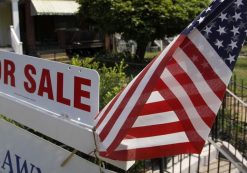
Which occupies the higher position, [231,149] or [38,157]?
[38,157]

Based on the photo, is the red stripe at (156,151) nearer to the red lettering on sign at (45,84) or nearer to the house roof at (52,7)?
the red lettering on sign at (45,84)

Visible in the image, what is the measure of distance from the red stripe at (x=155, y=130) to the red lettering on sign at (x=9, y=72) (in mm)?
1257

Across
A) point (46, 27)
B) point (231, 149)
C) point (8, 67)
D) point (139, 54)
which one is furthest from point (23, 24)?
point (8, 67)

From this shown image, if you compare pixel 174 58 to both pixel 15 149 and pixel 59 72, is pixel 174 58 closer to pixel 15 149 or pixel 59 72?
pixel 59 72

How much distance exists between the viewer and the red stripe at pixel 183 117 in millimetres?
2214

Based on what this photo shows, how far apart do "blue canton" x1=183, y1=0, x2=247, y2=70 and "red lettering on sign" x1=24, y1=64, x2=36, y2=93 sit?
1185mm

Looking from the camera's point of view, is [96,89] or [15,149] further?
[15,149]

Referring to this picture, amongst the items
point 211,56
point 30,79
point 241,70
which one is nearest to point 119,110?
point 211,56

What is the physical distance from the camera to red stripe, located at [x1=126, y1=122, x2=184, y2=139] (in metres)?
2.22

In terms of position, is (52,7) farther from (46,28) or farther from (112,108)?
(112,108)

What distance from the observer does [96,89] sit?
7.54ft

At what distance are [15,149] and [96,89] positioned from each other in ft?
3.79

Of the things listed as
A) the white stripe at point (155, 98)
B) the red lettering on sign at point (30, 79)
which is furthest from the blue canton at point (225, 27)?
the red lettering on sign at point (30, 79)

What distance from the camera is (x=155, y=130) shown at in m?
2.25
